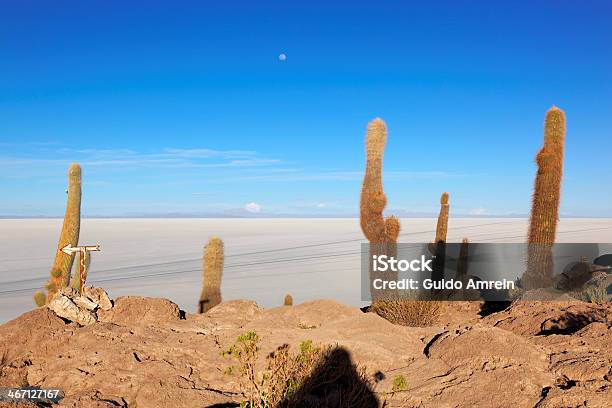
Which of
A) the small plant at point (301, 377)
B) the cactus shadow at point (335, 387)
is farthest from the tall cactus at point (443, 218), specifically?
the small plant at point (301, 377)

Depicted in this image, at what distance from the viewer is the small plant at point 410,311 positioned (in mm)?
13141

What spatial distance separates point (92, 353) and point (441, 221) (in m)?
12.4

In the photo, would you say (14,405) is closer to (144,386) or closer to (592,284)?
(144,386)

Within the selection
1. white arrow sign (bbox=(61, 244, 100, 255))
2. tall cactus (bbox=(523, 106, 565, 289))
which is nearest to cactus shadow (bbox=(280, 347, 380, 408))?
white arrow sign (bbox=(61, 244, 100, 255))

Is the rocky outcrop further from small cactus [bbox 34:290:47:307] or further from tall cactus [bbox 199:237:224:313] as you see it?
small cactus [bbox 34:290:47:307]

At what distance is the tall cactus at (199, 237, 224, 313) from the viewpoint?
1511cm

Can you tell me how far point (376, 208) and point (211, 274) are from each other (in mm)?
4869

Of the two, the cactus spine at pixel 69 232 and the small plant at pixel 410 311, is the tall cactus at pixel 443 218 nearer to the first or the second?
the small plant at pixel 410 311

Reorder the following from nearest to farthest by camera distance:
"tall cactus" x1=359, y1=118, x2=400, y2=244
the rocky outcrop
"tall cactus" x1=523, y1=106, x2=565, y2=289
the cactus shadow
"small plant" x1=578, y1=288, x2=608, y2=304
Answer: the cactus shadow < the rocky outcrop < "small plant" x1=578, y1=288, x2=608, y2=304 < "tall cactus" x1=523, y1=106, x2=565, y2=289 < "tall cactus" x1=359, y1=118, x2=400, y2=244

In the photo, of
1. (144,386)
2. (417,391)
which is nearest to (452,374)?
(417,391)

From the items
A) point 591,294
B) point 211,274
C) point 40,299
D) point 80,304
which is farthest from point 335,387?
point 40,299

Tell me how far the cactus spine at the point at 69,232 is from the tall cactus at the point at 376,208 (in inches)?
326

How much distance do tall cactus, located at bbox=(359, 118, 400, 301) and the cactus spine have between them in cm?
827

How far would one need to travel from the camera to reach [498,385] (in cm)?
693
